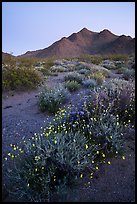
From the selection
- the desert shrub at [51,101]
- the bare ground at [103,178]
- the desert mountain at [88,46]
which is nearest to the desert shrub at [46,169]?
the bare ground at [103,178]

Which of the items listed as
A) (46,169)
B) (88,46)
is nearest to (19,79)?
(46,169)

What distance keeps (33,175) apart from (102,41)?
94.8 metres

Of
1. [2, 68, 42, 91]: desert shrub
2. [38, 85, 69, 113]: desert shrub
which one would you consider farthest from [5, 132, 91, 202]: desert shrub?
[2, 68, 42, 91]: desert shrub

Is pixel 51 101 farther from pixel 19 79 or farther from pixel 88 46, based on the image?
pixel 88 46

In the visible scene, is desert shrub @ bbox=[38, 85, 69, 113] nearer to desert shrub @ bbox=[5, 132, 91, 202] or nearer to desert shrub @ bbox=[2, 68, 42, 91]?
desert shrub @ bbox=[2, 68, 42, 91]

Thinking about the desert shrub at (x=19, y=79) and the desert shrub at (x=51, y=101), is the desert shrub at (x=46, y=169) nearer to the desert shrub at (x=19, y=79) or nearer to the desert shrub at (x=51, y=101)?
the desert shrub at (x=51, y=101)

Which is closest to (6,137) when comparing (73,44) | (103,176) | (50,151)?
(50,151)

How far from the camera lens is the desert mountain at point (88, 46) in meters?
80.7

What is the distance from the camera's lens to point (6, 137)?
16.3 feet

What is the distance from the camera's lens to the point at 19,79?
32.0 feet

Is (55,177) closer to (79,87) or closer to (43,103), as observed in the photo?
(43,103)

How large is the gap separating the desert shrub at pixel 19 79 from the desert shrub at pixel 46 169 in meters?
6.06

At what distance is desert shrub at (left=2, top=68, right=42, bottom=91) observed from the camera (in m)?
9.35

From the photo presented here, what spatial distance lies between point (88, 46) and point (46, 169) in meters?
92.2
